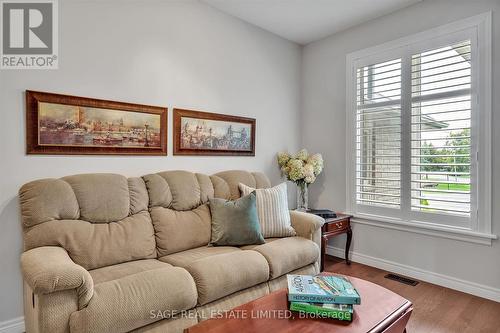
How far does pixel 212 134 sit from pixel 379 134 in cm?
187

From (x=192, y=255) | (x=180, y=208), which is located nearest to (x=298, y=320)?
(x=192, y=255)

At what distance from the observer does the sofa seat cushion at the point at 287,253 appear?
2.21m

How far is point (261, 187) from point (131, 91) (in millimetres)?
1559

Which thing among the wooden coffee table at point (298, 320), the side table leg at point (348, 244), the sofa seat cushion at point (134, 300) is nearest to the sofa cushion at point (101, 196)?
the sofa seat cushion at point (134, 300)

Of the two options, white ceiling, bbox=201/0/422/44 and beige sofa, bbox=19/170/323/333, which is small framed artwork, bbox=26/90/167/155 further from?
white ceiling, bbox=201/0/422/44

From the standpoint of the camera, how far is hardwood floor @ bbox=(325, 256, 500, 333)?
6.96ft

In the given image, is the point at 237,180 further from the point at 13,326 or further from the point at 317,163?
the point at 13,326

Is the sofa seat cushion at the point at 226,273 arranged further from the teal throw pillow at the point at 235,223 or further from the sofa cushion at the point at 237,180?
the sofa cushion at the point at 237,180

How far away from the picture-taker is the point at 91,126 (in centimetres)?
236

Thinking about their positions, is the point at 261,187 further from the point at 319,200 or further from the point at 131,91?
the point at 131,91

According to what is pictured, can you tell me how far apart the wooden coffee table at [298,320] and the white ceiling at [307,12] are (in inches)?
109

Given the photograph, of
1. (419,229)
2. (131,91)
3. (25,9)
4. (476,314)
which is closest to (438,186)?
(419,229)

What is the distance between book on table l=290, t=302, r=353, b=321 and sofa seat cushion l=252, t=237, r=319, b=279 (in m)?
0.73

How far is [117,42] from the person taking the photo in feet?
8.11
